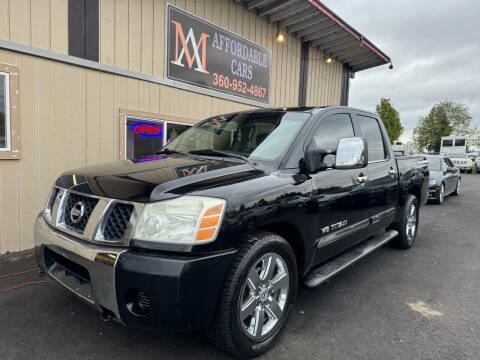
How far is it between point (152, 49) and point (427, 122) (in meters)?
50.1

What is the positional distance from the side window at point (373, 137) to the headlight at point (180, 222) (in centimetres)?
244

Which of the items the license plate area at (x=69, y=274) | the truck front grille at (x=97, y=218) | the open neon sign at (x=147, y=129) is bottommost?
the license plate area at (x=69, y=274)

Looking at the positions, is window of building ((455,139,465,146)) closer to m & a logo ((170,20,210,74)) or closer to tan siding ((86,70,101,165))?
m & a logo ((170,20,210,74))

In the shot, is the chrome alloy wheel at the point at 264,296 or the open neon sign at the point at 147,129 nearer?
the chrome alloy wheel at the point at 264,296

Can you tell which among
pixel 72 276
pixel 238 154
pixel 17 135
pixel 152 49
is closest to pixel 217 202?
pixel 238 154

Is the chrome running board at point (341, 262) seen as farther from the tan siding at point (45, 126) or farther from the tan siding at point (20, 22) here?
the tan siding at point (20, 22)

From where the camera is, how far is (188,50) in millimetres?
6328

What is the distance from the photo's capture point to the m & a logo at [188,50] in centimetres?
612

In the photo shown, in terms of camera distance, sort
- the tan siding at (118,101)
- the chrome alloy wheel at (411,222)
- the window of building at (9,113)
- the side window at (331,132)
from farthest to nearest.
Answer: the tan siding at (118,101) → the chrome alloy wheel at (411,222) → the window of building at (9,113) → the side window at (331,132)

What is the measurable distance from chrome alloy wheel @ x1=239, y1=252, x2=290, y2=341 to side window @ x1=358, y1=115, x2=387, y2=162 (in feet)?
6.48

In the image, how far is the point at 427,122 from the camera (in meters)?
46.6

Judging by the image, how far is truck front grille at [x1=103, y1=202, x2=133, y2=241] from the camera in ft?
6.35

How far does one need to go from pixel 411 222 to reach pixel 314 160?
3.10 m

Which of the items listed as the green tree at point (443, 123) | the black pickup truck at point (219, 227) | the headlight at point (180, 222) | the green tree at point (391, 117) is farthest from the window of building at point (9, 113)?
the green tree at point (443, 123)
